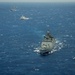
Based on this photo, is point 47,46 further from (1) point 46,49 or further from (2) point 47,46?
(1) point 46,49

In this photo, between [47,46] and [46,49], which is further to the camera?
[47,46]

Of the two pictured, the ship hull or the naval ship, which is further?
the naval ship

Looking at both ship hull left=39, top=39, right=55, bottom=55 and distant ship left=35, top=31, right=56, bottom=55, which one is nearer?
ship hull left=39, top=39, right=55, bottom=55

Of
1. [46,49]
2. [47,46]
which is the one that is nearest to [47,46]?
[47,46]

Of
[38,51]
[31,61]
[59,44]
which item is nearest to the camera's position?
[31,61]

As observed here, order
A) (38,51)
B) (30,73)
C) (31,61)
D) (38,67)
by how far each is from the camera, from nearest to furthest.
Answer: (30,73)
(38,67)
(31,61)
(38,51)

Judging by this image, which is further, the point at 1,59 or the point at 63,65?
the point at 1,59

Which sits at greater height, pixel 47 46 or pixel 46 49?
pixel 47 46

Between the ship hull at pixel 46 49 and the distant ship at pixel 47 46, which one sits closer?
the ship hull at pixel 46 49

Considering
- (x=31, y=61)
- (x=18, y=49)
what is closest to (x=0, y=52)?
(x=18, y=49)

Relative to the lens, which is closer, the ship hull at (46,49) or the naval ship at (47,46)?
the ship hull at (46,49)

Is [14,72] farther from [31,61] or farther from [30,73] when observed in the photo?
[31,61]
